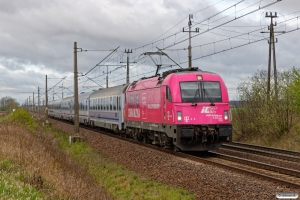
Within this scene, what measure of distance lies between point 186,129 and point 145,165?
2312 mm

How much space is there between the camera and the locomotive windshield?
1712 centimetres

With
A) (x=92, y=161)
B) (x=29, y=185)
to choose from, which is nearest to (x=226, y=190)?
(x=29, y=185)

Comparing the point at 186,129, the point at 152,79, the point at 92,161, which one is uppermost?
the point at 152,79

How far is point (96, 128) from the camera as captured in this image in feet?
134

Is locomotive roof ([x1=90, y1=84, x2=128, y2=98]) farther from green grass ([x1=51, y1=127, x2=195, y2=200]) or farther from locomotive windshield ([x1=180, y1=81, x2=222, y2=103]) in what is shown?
locomotive windshield ([x1=180, y1=81, x2=222, y2=103])

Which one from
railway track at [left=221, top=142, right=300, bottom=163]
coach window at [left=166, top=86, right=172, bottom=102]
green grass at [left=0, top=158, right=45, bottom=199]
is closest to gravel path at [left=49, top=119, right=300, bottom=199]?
coach window at [left=166, top=86, right=172, bottom=102]

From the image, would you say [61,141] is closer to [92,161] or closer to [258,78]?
[92,161]

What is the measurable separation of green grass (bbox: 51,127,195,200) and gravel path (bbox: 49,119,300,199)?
1.10 feet

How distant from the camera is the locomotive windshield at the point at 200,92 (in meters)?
17.1

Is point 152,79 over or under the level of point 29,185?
over

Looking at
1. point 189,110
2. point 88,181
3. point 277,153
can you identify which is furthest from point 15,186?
point 277,153

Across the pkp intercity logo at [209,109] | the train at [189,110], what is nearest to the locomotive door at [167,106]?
the train at [189,110]

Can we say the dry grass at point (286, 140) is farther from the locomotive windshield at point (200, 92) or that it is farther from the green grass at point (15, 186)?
the green grass at point (15, 186)

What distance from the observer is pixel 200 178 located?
11977 millimetres
